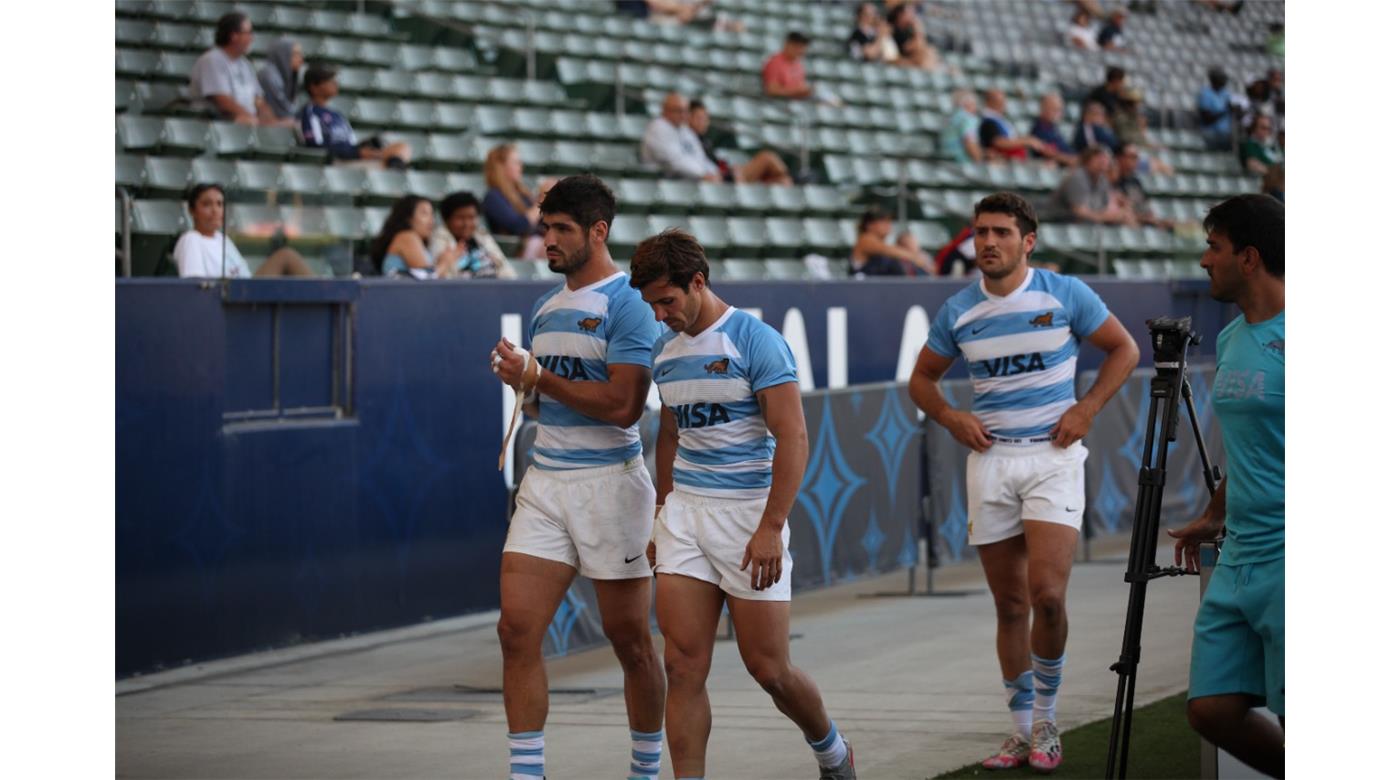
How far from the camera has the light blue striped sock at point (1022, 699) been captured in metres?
6.87

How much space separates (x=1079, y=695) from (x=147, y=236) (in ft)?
15.8

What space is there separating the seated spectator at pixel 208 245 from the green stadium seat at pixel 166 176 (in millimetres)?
137

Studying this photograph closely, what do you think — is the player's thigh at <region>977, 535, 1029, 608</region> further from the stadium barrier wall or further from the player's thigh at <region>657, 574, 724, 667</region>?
the stadium barrier wall

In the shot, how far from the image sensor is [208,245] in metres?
9.66

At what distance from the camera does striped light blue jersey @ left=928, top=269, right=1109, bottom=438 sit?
697 centimetres

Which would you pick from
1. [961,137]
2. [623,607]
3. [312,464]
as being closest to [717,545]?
[623,607]

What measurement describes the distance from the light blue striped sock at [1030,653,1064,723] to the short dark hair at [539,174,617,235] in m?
2.16

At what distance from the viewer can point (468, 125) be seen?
1589 centimetres

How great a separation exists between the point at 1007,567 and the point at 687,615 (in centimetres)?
166

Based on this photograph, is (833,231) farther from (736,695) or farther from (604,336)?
(604,336)

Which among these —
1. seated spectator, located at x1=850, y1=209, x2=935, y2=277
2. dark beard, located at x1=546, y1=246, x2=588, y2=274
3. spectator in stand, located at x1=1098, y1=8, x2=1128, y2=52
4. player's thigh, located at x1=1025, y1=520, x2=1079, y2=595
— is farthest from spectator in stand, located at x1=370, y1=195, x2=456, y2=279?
spectator in stand, located at x1=1098, y1=8, x2=1128, y2=52

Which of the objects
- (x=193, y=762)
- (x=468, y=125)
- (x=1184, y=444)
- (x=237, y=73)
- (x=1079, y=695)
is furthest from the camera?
(x=468, y=125)

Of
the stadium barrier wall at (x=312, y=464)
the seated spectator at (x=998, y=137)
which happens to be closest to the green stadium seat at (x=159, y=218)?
the stadium barrier wall at (x=312, y=464)

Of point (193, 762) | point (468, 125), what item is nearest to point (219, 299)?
point (193, 762)
